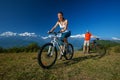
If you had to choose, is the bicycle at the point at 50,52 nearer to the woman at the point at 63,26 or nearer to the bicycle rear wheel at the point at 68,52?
the woman at the point at 63,26

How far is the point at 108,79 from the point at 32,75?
291cm

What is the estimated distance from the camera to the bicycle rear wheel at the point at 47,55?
6547 mm

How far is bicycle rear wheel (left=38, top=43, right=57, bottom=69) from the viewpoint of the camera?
6547 millimetres

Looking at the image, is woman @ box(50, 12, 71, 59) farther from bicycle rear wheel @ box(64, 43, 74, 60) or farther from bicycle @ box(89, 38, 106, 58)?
bicycle @ box(89, 38, 106, 58)

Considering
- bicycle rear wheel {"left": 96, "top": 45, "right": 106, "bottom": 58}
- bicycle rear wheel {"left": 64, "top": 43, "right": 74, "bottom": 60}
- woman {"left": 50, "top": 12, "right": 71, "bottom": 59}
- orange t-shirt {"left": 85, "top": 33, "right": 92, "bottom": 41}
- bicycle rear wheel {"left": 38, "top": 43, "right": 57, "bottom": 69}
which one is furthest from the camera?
orange t-shirt {"left": 85, "top": 33, "right": 92, "bottom": 41}

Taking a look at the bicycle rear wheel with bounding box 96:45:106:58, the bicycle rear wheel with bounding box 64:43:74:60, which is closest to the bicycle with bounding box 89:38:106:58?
the bicycle rear wheel with bounding box 96:45:106:58

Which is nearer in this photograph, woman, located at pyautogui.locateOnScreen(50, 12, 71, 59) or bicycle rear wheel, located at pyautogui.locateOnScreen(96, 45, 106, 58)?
woman, located at pyautogui.locateOnScreen(50, 12, 71, 59)

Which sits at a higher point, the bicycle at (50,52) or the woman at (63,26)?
the woman at (63,26)

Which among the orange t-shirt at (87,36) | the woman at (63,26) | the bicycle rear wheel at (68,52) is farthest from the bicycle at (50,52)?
the orange t-shirt at (87,36)

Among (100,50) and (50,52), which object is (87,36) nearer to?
(100,50)

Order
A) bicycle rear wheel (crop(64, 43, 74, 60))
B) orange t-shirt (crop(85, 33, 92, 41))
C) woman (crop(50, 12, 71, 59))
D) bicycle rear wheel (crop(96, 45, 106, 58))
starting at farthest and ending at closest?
orange t-shirt (crop(85, 33, 92, 41))
bicycle rear wheel (crop(96, 45, 106, 58))
bicycle rear wheel (crop(64, 43, 74, 60))
woman (crop(50, 12, 71, 59))

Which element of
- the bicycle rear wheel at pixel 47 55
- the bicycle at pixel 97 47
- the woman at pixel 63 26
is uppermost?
the woman at pixel 63 26

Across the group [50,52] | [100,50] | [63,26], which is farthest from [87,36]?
[50,52]

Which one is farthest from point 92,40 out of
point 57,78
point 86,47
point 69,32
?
point 57,78
